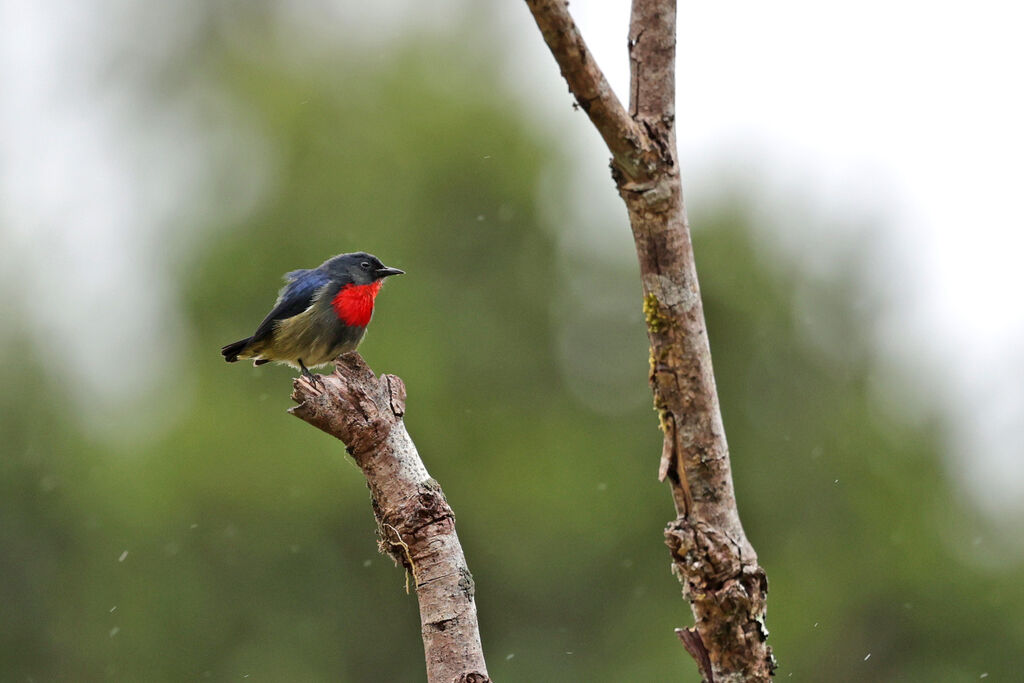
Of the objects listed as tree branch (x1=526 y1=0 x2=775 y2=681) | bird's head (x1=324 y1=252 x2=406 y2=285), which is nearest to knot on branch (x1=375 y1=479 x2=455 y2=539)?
tree branch (x1=526 y1=0 x2=775 y2=681)

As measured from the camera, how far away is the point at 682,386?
13.9ft

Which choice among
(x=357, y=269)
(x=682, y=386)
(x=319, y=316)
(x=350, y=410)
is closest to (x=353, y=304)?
(x=319, y=316)

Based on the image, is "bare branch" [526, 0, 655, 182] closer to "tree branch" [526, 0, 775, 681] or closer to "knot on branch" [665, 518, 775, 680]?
"tree branch" [526, 0, 775, 681]

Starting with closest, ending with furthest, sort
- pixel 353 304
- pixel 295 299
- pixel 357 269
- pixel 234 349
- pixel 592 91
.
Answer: pixel 592 91
pixel 353 304
pixel 295 299
pixel 357 269
pixel 234 349

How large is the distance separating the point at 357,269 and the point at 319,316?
1.63 feet

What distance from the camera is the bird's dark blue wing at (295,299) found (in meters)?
6.89

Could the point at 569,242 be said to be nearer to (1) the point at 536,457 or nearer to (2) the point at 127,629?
(1) the point at 536,457

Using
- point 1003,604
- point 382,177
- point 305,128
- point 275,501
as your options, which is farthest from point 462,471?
point 1003,604

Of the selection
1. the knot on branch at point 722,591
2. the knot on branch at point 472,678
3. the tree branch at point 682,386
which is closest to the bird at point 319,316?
the tree branch at point 682,386

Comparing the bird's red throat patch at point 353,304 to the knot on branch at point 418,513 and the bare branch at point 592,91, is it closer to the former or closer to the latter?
the knot on branch at point 418,513

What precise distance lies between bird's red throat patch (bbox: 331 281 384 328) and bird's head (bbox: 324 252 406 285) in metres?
0.09

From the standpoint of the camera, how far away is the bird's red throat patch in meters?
6.78

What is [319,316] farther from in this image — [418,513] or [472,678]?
[472,678]

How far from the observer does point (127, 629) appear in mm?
18047
